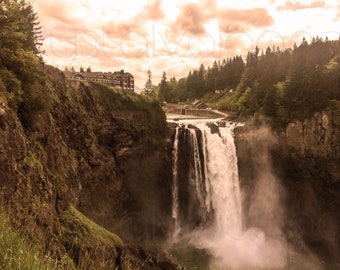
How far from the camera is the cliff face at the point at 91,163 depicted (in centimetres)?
1117

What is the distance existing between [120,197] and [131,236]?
14.2ft

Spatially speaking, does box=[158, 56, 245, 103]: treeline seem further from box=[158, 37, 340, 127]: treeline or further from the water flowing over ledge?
the water flowing over ledge

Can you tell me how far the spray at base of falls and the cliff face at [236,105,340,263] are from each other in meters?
2.25

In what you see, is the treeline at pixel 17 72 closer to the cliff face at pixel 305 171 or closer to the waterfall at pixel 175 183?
the waterfall at pixel 175 183

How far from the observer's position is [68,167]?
22.9 metres

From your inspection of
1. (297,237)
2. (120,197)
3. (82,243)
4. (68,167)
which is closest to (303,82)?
(297,237)

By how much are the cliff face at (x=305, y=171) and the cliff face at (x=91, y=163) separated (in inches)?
489

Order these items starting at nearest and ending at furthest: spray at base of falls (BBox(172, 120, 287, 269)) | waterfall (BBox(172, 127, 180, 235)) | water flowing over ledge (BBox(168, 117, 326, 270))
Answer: water flowing over ledge (BBox(168, 117, 326, 270)), spray at base of falls (BBox(172, 120, 287, 269)), waterfall (BBox(172, 127, 180, 235))

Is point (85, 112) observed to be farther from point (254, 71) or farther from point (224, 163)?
point (254, 71)

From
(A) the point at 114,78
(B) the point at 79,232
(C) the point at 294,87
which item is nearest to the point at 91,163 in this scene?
(B) the point at 79,232

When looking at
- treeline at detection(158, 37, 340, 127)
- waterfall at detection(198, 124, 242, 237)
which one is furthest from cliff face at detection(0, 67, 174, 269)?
treeline at detection(158, 37, 340, 127)

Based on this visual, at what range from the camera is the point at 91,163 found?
27547 mm

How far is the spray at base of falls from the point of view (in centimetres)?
3488

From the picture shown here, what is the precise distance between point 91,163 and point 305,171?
27.2 meters
